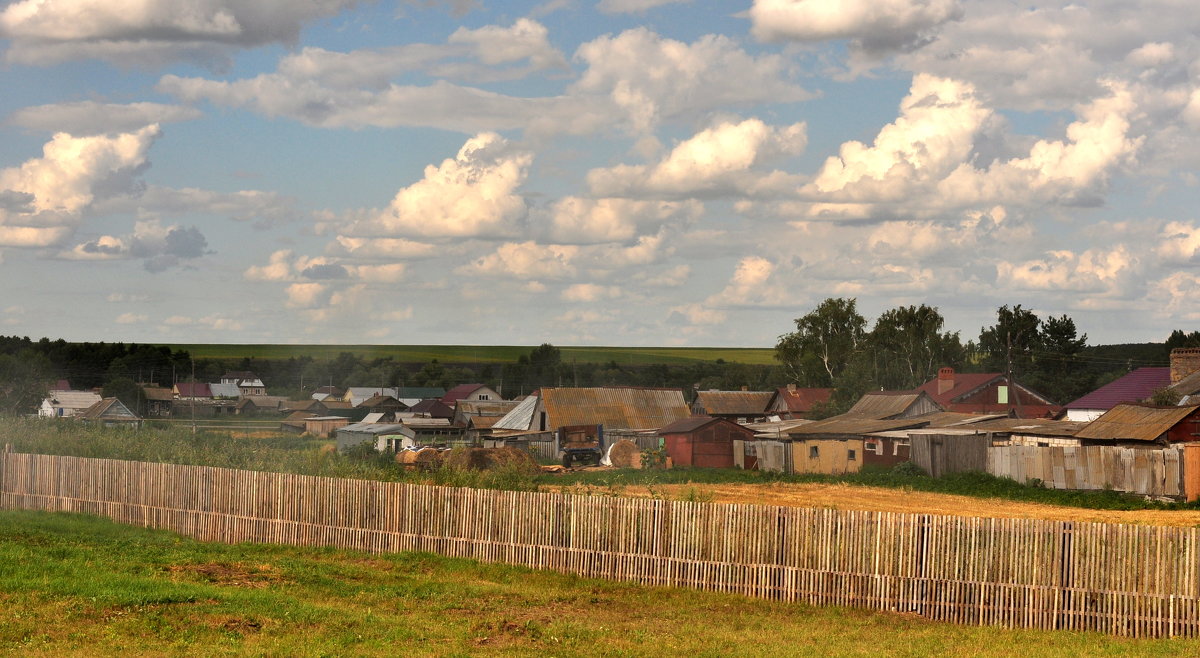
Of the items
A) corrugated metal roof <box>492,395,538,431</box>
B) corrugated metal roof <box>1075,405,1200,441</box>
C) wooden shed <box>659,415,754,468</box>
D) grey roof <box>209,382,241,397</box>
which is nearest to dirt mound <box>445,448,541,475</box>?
wooden shed <box>659,415,754,468</box>

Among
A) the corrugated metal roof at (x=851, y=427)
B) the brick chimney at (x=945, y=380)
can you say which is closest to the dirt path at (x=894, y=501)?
the corrugated metal roof at (x=851, y=427)

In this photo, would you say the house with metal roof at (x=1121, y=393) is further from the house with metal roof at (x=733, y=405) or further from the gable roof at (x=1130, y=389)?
the house with metal roof at (x=733, y=405)

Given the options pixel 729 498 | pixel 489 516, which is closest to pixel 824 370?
pixel 729 498

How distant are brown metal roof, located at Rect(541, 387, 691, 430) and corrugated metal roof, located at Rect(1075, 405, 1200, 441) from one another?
32776 millimetres

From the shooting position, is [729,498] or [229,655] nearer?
[229,655]

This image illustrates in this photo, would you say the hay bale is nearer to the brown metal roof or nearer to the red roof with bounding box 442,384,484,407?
the brown metal roof

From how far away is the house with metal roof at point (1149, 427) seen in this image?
39156 millimetres

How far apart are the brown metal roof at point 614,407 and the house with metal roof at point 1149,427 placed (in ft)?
108

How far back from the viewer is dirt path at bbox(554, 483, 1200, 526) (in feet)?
111

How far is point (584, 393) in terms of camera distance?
7231 cm

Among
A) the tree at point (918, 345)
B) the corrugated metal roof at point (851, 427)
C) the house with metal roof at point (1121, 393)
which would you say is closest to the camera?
the corrugated metal roof at point (851, 427)

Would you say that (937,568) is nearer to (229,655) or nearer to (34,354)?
(229,655)

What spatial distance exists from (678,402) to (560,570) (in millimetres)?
53177

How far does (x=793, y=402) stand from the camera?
87438mm
